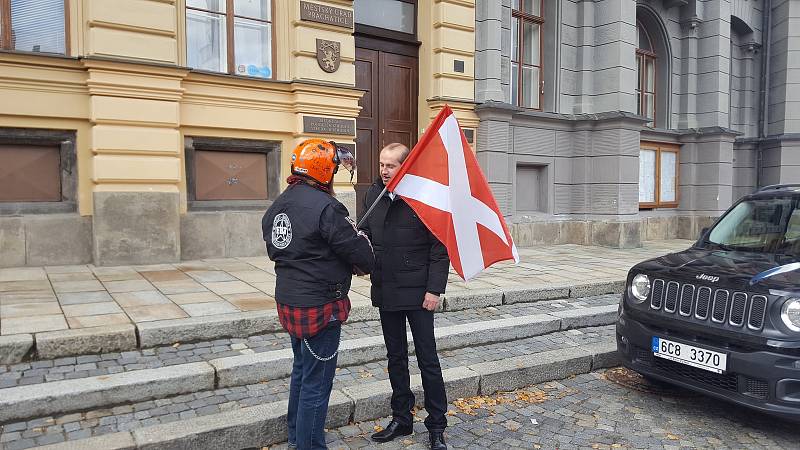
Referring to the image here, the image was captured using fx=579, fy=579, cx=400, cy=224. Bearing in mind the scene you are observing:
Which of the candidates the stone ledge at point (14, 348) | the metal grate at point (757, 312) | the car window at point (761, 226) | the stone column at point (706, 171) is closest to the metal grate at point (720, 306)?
the metal grate at point (757, 312)

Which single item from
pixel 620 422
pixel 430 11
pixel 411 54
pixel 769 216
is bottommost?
pixel 620 422

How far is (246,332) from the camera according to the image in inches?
209

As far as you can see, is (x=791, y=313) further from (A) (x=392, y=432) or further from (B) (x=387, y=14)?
(B) (x=387, y=14)

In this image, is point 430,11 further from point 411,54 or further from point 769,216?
point 769,216

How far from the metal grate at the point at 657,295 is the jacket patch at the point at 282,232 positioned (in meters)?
3.11

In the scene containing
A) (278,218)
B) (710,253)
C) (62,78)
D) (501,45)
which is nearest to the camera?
(278,218)

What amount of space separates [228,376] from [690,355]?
3490mm

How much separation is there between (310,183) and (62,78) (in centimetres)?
591

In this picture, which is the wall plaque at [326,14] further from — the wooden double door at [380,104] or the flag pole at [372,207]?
the flag pole at [372,207]

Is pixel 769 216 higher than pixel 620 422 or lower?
higher

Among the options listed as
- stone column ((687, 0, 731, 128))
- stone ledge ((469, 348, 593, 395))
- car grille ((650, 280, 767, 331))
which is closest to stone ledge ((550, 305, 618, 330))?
stone ledge ((469, 348, 593, 395))

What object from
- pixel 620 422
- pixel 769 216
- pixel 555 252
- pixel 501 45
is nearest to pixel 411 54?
pixel 501 45

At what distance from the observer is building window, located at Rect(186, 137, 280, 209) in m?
8.64

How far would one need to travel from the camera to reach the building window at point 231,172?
864 cm
